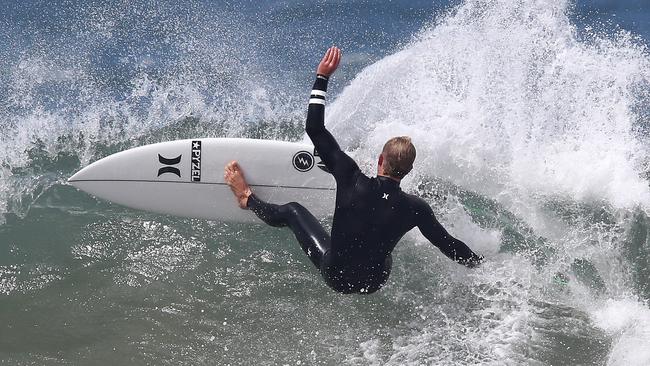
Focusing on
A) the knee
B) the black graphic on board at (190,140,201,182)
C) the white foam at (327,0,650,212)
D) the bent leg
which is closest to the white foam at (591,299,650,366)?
the white foam at (327,0,650,212)

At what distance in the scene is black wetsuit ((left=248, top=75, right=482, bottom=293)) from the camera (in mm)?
4578

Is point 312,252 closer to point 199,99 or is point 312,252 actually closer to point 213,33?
point 199,99

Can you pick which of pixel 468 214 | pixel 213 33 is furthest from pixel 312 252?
pixel 213 33

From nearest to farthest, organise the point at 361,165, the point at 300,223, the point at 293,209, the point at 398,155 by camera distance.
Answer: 1. the point at 398,155
2. the point at 300,223
3. the point at 293,209
4. the point at 361,165

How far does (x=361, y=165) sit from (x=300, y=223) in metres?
1.37

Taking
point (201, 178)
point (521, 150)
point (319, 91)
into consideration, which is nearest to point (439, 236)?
point (319, 91)

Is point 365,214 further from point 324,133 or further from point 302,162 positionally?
point 302,162

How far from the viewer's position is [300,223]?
5.25m

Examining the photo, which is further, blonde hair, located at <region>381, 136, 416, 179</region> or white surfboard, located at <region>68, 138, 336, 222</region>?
white surfboard, located at <region>68, 138, 336, 222</region>

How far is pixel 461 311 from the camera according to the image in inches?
207

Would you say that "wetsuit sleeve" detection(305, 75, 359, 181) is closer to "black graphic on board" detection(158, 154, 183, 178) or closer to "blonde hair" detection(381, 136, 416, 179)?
"blonde hair" detection(381, 136, 416, 179)

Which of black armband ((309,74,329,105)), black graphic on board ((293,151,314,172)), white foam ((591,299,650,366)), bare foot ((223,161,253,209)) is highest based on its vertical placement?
black armband ((309,74,329,105))

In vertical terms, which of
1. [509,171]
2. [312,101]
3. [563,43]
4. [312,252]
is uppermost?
[563,43]

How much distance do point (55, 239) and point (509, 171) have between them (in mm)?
3893
